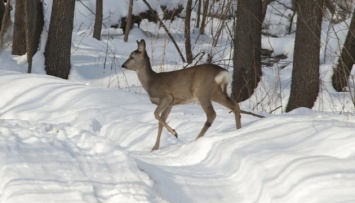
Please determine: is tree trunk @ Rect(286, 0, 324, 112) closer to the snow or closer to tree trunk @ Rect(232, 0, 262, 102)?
tree trunk @ Rect(232, 0, 262, 102)

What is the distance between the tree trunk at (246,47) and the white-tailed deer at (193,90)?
4.46m

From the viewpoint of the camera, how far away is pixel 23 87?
36.8ft

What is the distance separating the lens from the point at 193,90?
8.64m

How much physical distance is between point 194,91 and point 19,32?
923 cm

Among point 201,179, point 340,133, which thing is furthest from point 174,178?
point 340,133

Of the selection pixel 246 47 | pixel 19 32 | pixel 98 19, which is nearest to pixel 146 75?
pixel 246 47

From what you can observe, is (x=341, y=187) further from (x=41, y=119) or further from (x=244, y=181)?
(x=41, y=119)

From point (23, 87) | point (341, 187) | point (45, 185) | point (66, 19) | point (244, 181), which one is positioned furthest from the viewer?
point (66, 19)

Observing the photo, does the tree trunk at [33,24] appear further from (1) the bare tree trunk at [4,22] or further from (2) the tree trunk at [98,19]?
(2) the tree trunk at [98,19]

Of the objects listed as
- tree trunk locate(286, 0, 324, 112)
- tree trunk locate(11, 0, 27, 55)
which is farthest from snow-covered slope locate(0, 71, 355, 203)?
tree trunk locate(11, 0, 27, 55)

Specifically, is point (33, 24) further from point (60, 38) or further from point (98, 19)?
point (98, 19)

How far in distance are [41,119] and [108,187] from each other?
458 centimetres

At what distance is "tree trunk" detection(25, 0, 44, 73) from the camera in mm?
14410

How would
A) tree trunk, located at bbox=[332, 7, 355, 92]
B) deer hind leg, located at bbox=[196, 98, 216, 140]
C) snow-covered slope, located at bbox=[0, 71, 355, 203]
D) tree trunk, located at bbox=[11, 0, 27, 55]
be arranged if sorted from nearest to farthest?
snow-covered slope, located at bbox=[0, 71, 355, 203] → deer hind leg, located at bbox=[196, 98, 216, 140] → tree trunk, located at bbox=[332, 7, 355, 92] → tree trunk, located at bbox=[11, 0, 27, 55]
